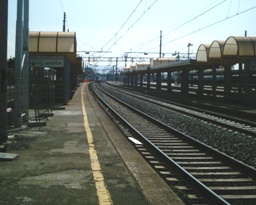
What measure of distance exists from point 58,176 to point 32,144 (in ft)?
10.4

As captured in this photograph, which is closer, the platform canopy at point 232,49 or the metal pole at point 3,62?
the metal pole at point 3,62

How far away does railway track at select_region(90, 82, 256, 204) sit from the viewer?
216 inches

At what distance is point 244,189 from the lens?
230 inches

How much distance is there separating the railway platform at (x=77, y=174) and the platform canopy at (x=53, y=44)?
13684 millimetres

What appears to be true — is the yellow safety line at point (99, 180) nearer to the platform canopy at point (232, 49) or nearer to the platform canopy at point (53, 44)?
the platform canopy at point (53, 44)

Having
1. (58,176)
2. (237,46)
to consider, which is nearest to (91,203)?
(58,176)

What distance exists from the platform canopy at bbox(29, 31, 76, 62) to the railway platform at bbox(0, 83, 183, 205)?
13.7 metres

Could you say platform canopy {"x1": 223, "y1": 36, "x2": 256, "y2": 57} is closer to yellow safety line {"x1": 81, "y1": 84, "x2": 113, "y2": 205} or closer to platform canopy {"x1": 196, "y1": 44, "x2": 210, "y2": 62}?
platform canopy {"x1": 196, "y1": 44, "x2": 210, "y2": 62}

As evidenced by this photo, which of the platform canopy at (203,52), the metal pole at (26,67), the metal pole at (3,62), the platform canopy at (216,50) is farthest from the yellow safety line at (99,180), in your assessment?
the platform canopy at (203,52)

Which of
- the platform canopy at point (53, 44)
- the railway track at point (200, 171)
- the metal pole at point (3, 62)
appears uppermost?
the platform canopy at point (53, 44)

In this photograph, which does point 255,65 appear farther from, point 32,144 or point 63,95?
point 32,144

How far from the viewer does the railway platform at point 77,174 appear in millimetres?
5016

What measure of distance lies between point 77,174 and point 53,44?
60.5 feet

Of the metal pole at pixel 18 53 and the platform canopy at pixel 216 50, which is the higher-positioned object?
the platform canopy at pixel 216 50
